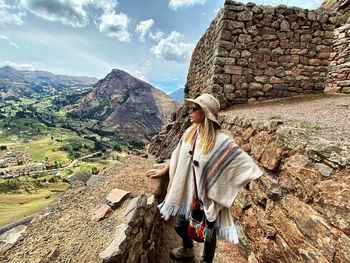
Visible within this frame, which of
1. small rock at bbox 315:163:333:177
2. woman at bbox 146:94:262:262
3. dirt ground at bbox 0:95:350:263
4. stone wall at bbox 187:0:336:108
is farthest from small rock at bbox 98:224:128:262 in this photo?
stone wall at bbox 187:0:336:108

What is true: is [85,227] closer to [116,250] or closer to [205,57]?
[116,250]

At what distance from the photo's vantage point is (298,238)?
358cm

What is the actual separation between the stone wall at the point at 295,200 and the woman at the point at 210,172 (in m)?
0.90

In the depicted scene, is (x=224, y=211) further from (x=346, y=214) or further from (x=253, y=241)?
(x=253, y=241)

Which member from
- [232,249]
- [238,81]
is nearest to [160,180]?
[232,249]

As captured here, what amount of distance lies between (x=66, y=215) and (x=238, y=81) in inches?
297

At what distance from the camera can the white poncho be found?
10.7 ft

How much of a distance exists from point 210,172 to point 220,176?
0.46 feet

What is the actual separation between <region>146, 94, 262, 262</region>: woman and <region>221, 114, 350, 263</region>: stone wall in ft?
2.95

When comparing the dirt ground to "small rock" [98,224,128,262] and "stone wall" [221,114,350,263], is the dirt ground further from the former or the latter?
"stone wall" [221,114,350,263]

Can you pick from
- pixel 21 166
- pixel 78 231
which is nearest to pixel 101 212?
pixel 78 231

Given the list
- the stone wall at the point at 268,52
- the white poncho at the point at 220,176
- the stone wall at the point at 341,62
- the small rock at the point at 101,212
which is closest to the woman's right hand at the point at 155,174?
the white poncho at the point at 220,176

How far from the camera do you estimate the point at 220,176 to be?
3316 millimetres

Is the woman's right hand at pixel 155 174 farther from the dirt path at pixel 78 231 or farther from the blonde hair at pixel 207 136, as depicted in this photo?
the blonde hair at pixel 207 136
